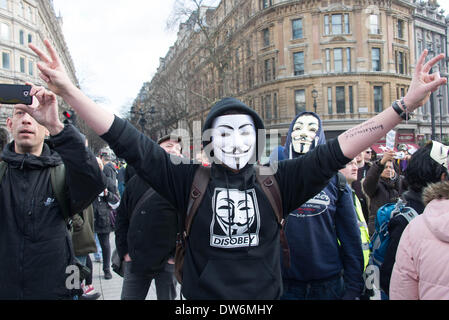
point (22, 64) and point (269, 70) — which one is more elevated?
point (22, 64)

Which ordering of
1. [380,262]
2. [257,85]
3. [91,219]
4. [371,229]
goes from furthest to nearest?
[257,85] < [371,229] < [91,219] < [380,262]

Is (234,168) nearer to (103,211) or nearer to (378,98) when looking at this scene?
(103,211)

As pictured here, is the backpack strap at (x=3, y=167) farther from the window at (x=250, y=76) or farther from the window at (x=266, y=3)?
the window at (x=266, y=3)

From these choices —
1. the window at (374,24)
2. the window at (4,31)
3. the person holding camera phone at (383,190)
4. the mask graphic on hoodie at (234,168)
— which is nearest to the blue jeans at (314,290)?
the mask graphic on hoodie at (234,168)

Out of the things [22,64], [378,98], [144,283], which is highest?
[22,64]

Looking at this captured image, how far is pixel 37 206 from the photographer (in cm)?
227

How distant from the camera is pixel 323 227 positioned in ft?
8.61

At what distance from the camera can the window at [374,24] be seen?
2967 cm

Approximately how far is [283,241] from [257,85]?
31650 mm

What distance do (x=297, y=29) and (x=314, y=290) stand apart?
1246 inches

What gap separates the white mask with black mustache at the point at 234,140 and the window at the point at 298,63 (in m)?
30.3

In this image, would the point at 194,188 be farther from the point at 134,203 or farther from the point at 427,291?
the point at 134,203

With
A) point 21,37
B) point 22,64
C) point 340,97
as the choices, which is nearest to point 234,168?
point 340,97

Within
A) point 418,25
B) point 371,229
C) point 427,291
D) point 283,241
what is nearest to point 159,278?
point 283,241
